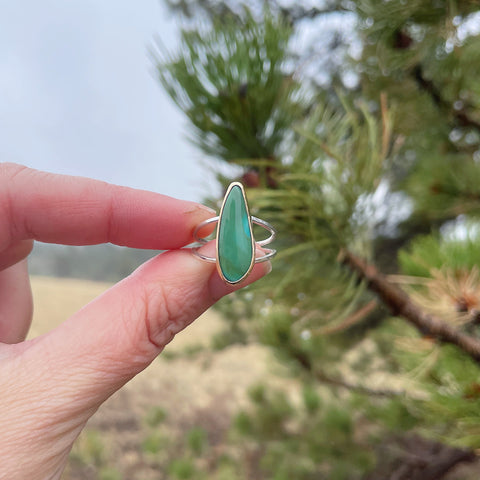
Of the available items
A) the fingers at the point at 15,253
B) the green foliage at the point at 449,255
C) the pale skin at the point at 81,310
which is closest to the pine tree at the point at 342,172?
the green foliage at the point at 449,255

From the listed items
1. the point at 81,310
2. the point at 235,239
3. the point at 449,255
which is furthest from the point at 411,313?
the point at 81,310

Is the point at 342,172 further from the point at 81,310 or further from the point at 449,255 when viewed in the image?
the point at 81,310

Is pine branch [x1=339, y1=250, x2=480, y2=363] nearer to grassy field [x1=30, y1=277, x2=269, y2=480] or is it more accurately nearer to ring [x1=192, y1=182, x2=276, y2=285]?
ring [x1=192, y1=182, x2=276, y2=285]

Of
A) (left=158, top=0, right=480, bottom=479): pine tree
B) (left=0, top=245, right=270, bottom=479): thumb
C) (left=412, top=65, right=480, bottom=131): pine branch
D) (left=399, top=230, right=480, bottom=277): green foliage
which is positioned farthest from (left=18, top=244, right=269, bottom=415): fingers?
(left=412, top=65, right=480, bottom=131): pine branch

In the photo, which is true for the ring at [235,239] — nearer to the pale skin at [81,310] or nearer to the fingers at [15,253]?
the pale skin at [81,310]

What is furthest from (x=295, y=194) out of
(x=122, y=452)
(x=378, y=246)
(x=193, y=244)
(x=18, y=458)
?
(x=122, y=452)

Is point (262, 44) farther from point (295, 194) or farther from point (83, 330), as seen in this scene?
point (83, 330)
